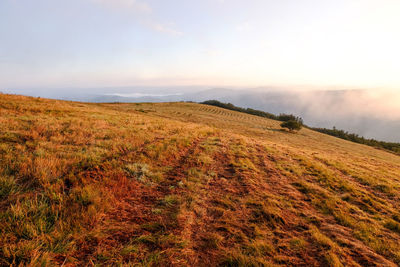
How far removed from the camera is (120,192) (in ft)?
15.1

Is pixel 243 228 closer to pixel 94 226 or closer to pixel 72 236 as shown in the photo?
pixel 94 226

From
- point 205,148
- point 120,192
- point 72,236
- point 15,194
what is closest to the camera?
point 72,236

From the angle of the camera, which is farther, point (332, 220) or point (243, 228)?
point (332, 220)

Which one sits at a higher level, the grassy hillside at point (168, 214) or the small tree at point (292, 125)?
the small tree at point (292, 125)

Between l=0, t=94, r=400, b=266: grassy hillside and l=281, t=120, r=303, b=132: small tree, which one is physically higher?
l=281, t=120, r=303, b=132: small tree

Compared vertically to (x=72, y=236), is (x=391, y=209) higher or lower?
lower

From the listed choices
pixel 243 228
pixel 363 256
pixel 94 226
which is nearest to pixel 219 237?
pixel 243 228

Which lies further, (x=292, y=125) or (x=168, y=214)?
(x=292, y=125)

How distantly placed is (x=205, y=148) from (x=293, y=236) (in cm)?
716

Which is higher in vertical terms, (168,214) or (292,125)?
(292,125)

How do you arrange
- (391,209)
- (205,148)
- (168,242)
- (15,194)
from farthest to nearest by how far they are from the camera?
(205,148)
(391,209)
(15,194)
(168,242)

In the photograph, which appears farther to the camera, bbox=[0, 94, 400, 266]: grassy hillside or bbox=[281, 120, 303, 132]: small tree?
bbox=[281, 120, 303, 132]: small tree

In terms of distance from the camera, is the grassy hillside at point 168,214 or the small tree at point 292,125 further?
the small tree at point 292,125

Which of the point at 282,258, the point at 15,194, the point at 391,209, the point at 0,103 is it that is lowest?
the point at 391,209
